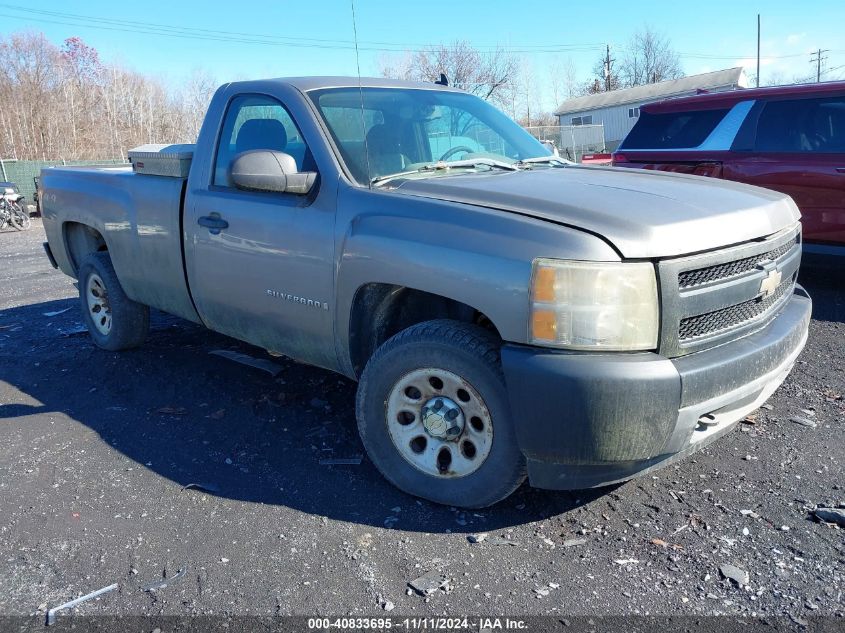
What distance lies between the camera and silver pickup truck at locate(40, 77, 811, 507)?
2.63 m

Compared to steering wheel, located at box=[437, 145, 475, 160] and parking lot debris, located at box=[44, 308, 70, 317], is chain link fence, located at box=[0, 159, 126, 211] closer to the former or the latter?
parking lot debris, located at box=[44, 308, 70, 317]

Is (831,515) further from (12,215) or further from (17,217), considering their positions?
(17,217)

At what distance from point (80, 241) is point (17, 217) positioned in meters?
15.3

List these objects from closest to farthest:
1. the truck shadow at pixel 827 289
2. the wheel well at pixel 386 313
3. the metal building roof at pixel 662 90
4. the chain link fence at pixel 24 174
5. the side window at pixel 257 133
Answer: the wheel well at pixel 386 313, the side window at pixel 257 133, the truck shadow at pixel 827 289, the chain link fence at pixel 24 174, the metal building roof at pixel 662 90

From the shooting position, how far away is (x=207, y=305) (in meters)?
4.30

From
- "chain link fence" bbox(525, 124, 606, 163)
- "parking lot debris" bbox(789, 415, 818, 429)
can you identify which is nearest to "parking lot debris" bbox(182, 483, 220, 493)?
"parking lot debris" bbox(789, 415, 818, 429)

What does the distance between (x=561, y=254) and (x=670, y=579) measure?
4.24 ft

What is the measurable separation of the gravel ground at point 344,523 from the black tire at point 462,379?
13cm

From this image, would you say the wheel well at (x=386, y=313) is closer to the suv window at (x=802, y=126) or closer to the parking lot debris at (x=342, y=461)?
the parking lot debris at (x=342, y=461)

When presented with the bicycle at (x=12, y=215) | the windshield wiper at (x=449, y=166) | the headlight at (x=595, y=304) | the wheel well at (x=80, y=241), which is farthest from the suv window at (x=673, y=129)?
the bicycle at (x=12, y=215)

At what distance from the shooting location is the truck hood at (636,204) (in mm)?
2686

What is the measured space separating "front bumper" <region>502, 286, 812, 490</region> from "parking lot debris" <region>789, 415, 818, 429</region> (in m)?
1.31

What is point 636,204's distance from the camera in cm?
295

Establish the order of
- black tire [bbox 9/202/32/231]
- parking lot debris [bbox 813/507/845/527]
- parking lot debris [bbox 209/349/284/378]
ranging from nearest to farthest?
parking lot debris [bbox 813/507/845/527]
parking lot debris [bbox 209/349/284/378]
black tire [bbox 9/202/32/231]
